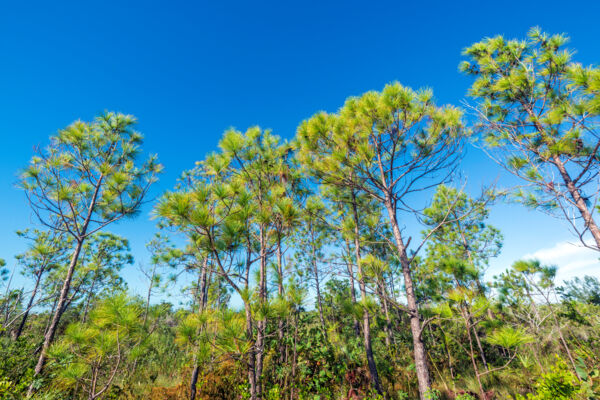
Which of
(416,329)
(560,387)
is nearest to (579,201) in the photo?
(560,387)

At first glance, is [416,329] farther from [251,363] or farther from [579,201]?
[579,201]

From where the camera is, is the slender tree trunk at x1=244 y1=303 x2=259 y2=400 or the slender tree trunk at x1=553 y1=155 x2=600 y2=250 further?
the slender tree trunk at x1=553 y1=155 x2=600 y2=250

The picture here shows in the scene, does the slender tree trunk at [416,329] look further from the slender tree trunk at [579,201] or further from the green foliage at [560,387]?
the slender tree trunk at [579,201]

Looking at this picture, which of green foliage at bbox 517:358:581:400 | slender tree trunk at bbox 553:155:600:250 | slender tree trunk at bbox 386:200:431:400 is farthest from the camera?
slender tree trunk at bbox 553:155:600:250

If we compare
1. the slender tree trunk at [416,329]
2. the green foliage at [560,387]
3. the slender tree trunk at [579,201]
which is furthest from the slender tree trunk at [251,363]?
the slender tree trunk at [579,201]

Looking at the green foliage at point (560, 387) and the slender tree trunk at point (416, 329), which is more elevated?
the slender tree trunk at point (416, 329)

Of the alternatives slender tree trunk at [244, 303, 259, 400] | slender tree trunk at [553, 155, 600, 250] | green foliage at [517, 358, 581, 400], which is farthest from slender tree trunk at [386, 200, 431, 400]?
slender tree trunk at [553, 155, 600, 250]

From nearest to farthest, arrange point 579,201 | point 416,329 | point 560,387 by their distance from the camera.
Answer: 1. point 560,387
2. point 416,329
3. point 579,201

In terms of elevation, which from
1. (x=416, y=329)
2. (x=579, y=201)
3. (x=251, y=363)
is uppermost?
(x=579, y=201)

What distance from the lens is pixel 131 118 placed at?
571cm

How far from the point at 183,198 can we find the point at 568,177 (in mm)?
7916

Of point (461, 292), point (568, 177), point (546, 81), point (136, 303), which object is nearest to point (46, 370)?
point (136, 303)

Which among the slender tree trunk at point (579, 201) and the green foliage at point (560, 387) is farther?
the slender tree trunk at point (579, 201)

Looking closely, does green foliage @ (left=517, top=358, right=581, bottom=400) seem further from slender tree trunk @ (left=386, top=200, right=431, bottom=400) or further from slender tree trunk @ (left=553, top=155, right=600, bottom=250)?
slender tree trunk @ (left=553, top=155, right=600, bottom=250)
